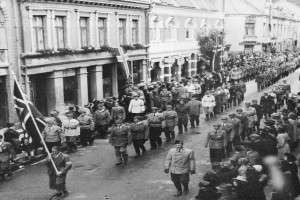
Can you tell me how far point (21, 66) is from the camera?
18.5 metres

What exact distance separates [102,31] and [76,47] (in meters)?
3.08

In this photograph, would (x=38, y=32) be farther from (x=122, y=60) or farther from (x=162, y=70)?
(x=162, y=70)

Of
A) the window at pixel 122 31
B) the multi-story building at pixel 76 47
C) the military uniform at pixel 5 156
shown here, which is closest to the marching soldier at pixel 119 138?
the military uniform at pixel 5 156

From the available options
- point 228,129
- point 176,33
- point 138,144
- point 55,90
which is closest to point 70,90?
point 55,90

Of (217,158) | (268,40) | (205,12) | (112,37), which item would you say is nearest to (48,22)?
(112,37)

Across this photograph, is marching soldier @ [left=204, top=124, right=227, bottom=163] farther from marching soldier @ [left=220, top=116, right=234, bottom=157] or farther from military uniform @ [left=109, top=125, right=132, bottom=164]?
military uniform @ [left=109, top=125, right=132, bottom=164]

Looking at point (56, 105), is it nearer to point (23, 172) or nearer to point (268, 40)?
point (23, 172)

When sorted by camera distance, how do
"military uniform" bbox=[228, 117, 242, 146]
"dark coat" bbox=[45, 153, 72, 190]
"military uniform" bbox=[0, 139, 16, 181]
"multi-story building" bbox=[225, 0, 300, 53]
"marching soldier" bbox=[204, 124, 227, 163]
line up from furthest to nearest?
"multi-story building" bbox=[225, 0, 300, 53] < "military uniform" bbox=[228, 117, 242, 146] < "marching soldier" bbox=[204, 124, 227, 163] < "military uniform" bbox=[0, 139, 16, 181] < "dark coat" bbox=[45, 153, 72, 190]

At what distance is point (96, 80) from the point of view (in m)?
24.3

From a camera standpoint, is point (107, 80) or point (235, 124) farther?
point (107, 80)

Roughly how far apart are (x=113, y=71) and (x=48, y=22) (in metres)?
6.76

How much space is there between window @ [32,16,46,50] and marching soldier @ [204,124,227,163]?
10.5 metres

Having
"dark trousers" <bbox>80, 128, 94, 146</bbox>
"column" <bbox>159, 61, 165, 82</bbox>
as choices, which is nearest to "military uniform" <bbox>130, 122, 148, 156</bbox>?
"dark trousers" <bbox>80, 128, 94, 146</bbox>

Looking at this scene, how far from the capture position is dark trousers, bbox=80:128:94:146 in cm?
1559
